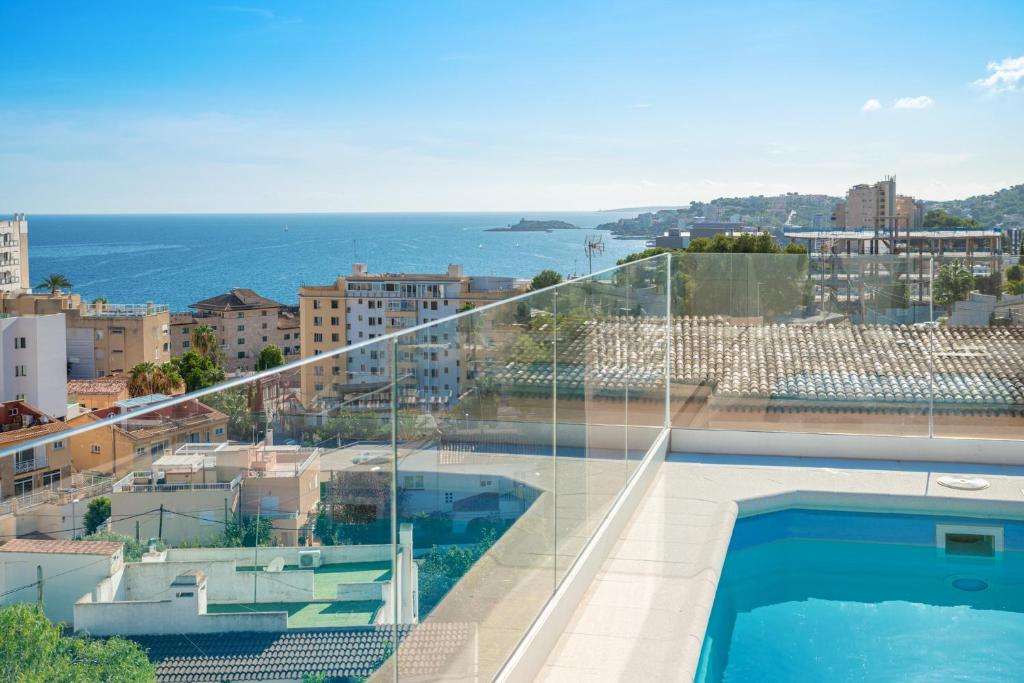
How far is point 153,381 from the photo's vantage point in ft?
167

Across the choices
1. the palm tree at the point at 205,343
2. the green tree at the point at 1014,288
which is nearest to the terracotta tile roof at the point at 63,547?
the green tree at the point at 1014,288

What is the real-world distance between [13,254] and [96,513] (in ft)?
280

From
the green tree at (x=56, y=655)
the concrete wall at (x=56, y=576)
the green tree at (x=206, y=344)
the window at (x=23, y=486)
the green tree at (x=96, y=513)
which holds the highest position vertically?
the window at (x=23, y=486)

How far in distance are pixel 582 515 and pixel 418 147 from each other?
92638 mm

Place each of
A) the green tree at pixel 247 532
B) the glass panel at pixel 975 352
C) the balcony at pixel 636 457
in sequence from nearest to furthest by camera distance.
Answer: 1. the green tree at pixel 247 532
2. the balcony at pixel 636 457
3. the glass panel at pixel 975 352

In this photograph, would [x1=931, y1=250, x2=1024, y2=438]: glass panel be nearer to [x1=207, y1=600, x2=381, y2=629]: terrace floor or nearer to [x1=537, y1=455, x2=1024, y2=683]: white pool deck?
[x1=537, y1=455, x2=1024, y2=683]: white pool deck

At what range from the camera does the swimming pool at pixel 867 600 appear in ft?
13.3

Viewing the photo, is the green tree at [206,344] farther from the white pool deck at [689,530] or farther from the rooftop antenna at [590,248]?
the white pool deck at [689,530]

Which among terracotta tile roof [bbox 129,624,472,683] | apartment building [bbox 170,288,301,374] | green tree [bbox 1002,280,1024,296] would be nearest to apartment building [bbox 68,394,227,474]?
terracotta tile roof [bbox 129,624,472,683]

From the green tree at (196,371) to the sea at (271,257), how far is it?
35316 mm

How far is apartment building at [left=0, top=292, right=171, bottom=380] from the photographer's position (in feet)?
198

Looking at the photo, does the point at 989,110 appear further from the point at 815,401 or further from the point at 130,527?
the point at 130,527

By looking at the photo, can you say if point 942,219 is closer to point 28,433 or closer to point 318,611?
point 318,611

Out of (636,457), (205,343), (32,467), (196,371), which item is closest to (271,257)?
(205,343)
